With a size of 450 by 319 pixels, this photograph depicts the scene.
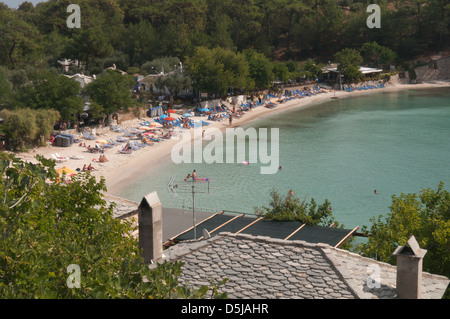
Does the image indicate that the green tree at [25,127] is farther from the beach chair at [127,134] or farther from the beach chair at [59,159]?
the beach chair at [127,134]

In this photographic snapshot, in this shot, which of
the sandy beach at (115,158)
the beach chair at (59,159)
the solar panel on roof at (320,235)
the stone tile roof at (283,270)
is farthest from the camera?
the beach chair at (59,159)

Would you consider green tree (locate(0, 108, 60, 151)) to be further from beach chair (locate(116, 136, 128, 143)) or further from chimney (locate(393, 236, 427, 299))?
chimney (locate(393, 236, 427, 299))

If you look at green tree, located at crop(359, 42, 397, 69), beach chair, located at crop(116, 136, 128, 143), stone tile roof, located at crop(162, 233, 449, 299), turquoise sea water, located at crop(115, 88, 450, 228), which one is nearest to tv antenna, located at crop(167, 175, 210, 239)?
turquoise sea water, located at crop(115, 88, 450, 228)

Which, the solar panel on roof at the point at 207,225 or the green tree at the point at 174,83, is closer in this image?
the solar panel on roof at the point at 207,225

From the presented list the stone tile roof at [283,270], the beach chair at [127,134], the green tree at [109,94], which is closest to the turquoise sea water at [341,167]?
the beach chair at [127,134]

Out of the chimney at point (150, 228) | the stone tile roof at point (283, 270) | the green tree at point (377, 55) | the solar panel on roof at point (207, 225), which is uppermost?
the green tree at point (377, 55)
